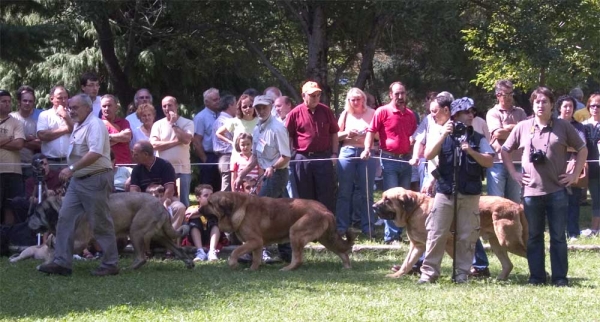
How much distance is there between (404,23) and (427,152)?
6163 mm

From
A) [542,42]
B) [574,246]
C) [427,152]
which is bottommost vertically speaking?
[574,246]

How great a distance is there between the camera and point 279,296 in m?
8.72

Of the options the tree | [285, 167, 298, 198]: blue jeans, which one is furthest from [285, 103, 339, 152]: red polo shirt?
the tree

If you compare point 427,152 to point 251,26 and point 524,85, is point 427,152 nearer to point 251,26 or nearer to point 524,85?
point 251,26

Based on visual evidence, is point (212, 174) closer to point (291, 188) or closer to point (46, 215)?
point (291, 188)

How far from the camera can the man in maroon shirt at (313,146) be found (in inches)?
474

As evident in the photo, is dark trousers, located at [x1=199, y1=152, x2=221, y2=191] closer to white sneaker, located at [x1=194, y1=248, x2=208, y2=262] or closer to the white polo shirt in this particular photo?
white sneaker, located at [x1=194, y1=248, x2=208, y2=262]

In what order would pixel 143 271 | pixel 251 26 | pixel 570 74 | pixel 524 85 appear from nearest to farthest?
1. pixel 143 271
2. pixel 251 26
3. pixel 570 74
4. pixel 524 85

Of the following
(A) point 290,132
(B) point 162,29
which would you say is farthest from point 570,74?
(A) point 290,132

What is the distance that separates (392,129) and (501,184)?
5.24 ft

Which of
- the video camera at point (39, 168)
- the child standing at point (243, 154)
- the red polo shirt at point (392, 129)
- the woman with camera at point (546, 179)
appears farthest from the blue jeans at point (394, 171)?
the video camera at point (39, 168)

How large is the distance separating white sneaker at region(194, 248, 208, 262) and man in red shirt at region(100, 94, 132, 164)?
1.72 meters

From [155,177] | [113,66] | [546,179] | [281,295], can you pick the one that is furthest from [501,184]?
[113,66]

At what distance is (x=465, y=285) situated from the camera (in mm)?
9367
